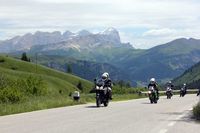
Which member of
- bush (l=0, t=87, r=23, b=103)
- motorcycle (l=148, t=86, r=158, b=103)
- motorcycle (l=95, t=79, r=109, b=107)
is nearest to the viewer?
bush (l=0, t=87, r=23, b=103)

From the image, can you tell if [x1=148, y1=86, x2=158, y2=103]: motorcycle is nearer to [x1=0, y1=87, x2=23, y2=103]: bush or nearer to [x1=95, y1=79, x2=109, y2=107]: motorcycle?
[x1=95, y1=79, x2=109, y2=107]: motorcycle

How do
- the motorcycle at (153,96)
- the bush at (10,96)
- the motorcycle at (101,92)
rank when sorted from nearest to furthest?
the bush at (10,96), the motorcycle at (101,92), the motorcycle at (153,96)

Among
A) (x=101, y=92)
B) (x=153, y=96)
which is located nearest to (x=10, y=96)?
(x=101, y=92)

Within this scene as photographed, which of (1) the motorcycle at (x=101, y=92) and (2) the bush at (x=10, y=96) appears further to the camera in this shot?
(1) the motorcycle at (x=101, y=92)

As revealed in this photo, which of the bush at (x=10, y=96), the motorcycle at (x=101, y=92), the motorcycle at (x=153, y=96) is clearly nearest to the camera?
the bush at (x=10, y=96)

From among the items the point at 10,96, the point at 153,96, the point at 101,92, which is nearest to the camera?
the point at 10,96

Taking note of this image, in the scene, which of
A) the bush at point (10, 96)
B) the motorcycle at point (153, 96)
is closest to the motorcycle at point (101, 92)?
the bush at point (10, 96)

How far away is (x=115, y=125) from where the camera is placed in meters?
16.8

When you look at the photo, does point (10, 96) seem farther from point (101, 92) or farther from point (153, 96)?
point (153, 96)

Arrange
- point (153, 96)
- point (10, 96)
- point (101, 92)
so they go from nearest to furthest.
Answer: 1. point (10, 96)
2. point (101, 92)
3. point (153, 96)

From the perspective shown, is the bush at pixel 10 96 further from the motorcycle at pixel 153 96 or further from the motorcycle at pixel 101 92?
the motorcycle at pixel 153 96

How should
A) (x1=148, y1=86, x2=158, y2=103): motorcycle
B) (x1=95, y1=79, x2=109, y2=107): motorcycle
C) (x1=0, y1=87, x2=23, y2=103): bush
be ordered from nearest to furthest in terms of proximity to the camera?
(x1=0, y1=87, x2=23, y2=103): bush, (x1=95, y1=79, x2=109, y2=107): motorcycle, (x1=148, y1=86, x2=158, y2=103): motorcycle

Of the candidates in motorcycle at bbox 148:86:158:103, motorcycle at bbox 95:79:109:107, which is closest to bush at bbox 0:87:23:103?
motorcycle at bbox 95:79:109:107

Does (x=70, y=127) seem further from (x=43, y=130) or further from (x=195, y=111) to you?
(x=195, y=111)
